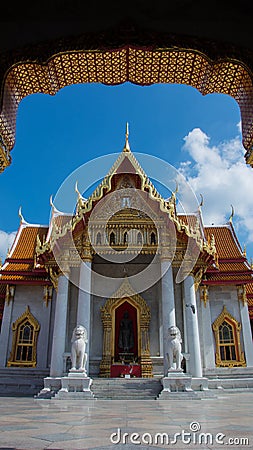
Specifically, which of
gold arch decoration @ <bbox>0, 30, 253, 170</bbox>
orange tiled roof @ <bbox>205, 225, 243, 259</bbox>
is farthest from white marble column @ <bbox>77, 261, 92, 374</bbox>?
gold arch decoration @ <bbox>0, 30, 253, 170</bbox>

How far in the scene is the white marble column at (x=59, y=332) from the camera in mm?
11336

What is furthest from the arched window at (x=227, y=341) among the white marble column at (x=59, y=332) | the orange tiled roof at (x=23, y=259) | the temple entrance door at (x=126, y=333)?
the orange tiled roof at (x=23, y=259)

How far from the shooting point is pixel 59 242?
1238 cm

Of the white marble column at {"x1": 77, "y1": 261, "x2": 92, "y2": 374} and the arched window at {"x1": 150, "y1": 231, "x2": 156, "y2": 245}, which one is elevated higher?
the arched window at {"x1": 150, "y1": 231, "x2": 156, "y2": 245}

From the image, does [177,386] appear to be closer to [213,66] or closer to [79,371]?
[79,371]

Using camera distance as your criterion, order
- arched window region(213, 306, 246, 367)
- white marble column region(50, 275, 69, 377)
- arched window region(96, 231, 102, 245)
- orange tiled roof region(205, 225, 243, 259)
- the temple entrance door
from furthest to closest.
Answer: orange tiled roof region(205, 225, 243, 259), arched window region(213, 306, 246, 367), the temple entrance door, arched window region(96, 231, 102, 245), white marble column region(50, 275, 69, 377)

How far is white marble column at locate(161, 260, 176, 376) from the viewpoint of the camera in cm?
1113

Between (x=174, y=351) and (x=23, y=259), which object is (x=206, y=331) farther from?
(x=23, y=259)

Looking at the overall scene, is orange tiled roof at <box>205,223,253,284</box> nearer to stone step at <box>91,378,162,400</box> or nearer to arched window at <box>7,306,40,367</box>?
stone step at <box>91,378,162,400</box>

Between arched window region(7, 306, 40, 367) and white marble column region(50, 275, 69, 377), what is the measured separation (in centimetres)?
277

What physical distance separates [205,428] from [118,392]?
290 inches

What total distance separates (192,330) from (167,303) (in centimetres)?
133

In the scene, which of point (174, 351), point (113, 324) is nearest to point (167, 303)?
point (174, 351)

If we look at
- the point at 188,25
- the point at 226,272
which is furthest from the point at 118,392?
the point at 188,25
